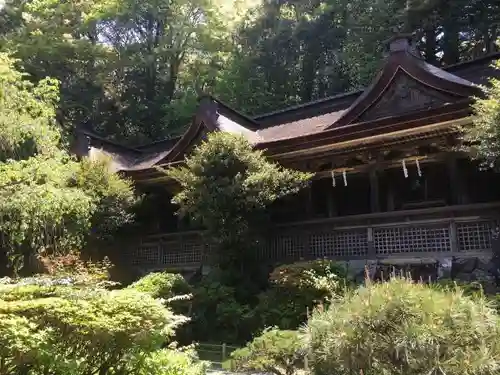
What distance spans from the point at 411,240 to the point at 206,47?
1056 inches

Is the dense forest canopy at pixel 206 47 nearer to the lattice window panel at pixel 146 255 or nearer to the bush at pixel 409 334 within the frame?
the lattice window panel at pixel 146 255

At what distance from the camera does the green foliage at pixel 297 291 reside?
11625mm

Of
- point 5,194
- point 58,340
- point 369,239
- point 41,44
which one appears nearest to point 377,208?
point 369,239

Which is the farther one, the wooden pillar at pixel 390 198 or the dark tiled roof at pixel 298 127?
the dark tiled roof at pixel 298 127

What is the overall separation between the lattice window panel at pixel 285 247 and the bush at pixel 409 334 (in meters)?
8.56

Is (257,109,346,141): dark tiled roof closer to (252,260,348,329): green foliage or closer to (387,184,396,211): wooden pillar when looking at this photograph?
(387,184,396,211): wooden pillar

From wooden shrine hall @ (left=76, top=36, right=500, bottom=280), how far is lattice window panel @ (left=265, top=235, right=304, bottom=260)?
29mm

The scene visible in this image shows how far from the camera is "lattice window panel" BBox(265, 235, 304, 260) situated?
1466 cm

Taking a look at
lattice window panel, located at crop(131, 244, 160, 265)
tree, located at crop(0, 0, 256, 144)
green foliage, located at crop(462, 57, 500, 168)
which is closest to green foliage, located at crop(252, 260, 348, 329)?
green foliage, located at crop(462, 57, 500, 168)

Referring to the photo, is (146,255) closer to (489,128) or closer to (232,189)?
(232,189)

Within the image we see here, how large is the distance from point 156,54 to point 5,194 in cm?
2670

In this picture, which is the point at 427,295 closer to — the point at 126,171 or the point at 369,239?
the point at 369,239

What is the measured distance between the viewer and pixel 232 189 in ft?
44.2

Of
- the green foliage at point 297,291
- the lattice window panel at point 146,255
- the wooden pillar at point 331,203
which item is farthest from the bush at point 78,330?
the lattice window panel at point 146,255
